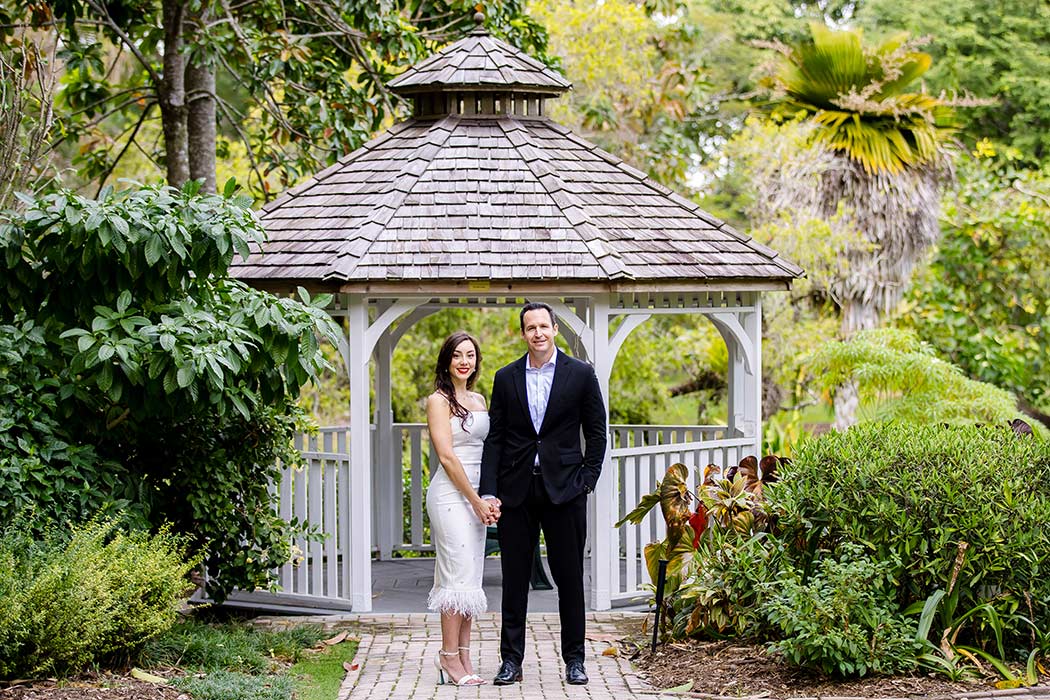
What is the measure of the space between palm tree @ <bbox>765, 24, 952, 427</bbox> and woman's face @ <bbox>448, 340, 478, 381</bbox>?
11188 millimetres

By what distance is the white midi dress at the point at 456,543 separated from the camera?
7.04m

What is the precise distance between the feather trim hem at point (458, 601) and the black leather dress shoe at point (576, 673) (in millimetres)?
620

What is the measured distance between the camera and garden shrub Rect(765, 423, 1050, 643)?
23.3 feet

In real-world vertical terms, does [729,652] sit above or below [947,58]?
below

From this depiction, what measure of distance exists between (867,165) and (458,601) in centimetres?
1241

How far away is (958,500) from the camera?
7121 millimetres

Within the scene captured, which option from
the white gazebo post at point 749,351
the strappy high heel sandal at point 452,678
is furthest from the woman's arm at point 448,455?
the white gazebo post at point 749,351

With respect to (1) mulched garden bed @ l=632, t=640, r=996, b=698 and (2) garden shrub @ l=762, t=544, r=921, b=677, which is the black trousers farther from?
(2) garden shrub @ l=762, t=544, r=921, b=677

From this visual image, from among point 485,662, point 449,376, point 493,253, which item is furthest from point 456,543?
point 493,253

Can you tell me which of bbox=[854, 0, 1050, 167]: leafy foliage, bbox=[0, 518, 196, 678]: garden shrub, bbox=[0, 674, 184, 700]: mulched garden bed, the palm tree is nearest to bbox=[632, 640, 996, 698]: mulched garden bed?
bbox=[0, 674, 184, 700]: mulched garden bed

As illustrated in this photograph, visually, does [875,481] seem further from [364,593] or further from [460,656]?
[364,593]

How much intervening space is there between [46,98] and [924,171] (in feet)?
43.3

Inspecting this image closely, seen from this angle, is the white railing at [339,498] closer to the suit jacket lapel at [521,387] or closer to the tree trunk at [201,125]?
the suit jacket lapel at [521,387]

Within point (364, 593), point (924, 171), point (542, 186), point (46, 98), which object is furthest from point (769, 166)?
point (46, 98)
